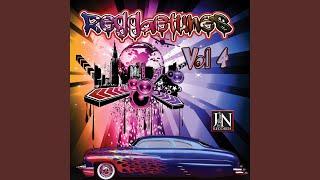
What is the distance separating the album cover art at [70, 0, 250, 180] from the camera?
54.9 feet

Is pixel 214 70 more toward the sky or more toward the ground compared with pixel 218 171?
more toward the sky

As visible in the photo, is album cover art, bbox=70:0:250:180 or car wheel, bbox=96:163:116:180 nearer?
car wheel, bbox=96:163:116:180

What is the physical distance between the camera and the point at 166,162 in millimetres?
16531

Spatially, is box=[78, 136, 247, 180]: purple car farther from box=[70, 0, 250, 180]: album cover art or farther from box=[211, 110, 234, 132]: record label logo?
box=[211, 110, 234, 132]: record label logo

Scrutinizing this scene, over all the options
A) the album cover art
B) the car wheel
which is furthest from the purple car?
the album cover art

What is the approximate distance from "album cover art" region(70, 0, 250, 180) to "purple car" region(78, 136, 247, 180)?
0.16 meters

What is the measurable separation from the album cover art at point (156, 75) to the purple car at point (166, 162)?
0.53 ft

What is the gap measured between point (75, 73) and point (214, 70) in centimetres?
257

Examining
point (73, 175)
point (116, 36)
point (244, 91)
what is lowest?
point (73, 175)

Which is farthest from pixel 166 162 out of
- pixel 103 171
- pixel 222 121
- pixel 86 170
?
pixel 86 170

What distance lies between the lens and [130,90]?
1684 centimetres

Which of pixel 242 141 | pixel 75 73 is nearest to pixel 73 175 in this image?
pixel 75 73

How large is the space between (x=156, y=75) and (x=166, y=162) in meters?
1.62
